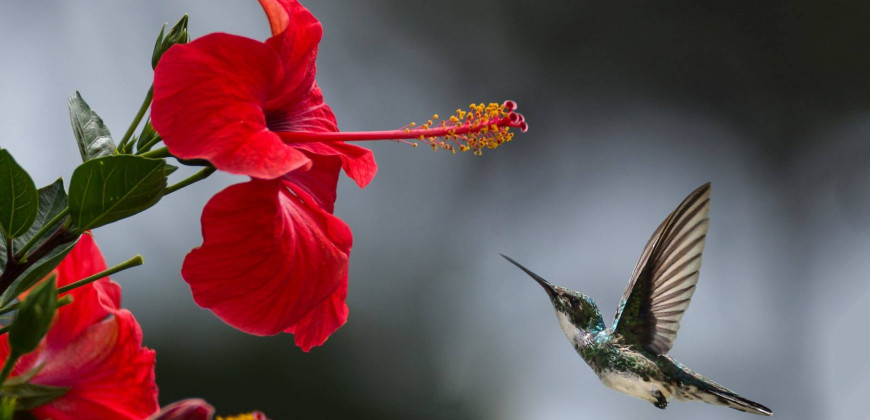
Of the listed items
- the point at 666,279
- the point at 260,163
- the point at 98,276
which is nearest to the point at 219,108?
the point at 260,163

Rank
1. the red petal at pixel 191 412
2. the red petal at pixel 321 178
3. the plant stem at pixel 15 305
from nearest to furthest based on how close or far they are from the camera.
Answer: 1. the red petal at pixel 191 412
2. the plant stem at pixel 15 305
3. the red petal at pixel 321 178

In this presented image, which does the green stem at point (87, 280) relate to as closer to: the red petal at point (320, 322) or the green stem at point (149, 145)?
the green stem at point (149, 145)

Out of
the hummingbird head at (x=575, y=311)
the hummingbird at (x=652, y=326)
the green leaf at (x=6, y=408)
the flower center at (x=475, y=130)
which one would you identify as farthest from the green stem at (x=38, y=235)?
the hummingbird head at (x=575, y=311)

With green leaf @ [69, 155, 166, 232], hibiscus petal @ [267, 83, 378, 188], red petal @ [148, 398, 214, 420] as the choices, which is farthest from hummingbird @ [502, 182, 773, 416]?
red petal @ [148, 398, 214, 420]

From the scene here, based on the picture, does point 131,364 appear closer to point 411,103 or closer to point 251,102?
point 251,102

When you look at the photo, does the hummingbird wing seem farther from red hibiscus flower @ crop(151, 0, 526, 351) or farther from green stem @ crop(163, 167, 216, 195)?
green stem @ crop(163, 167, 216, 195)
